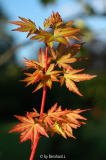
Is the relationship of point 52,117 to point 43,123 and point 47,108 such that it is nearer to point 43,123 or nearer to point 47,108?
point 43,123

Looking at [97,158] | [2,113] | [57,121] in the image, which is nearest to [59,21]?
[57,121]

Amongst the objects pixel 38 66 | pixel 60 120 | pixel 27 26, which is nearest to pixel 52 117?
pixel 60 120

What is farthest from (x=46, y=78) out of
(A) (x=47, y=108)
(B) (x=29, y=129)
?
(A) (x=47, y=108)

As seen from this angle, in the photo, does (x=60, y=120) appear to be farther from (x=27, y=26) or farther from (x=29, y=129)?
(x=27, y=26)

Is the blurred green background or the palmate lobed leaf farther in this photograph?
the blurred green background

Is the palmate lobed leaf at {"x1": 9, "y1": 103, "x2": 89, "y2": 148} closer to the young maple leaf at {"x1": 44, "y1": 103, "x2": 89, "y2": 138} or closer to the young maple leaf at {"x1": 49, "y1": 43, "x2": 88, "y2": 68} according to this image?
the young maple leaf at {"x1": 44, "y1": 103, "x2": 89, "y2": 138}

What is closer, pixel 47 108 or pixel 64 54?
pixel 64 54

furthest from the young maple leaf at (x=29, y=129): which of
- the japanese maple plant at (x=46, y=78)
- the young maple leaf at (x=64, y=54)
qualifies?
the young maple leaf at (x=64, y=54)

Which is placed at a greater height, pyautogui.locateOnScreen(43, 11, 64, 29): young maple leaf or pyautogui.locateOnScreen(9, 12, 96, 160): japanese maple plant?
Result: pyautogui.locateOnScreen(43, 11, 64, 29): young maple leaf

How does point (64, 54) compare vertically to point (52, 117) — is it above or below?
above

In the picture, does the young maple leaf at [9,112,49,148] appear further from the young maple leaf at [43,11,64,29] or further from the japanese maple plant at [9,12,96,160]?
the young maple leaf at [43,11,64,29]

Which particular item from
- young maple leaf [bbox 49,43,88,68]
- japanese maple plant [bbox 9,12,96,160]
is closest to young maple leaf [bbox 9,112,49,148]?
japanese maple plant [bbox 9,12,96,160]

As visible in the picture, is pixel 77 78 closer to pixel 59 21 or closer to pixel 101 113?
pixel 59 21

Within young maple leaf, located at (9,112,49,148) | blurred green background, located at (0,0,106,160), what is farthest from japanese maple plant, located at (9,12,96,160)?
blurred green background, located at (0,0,106,160)
